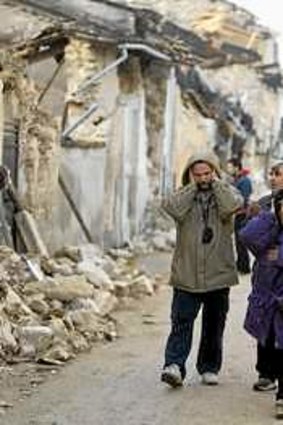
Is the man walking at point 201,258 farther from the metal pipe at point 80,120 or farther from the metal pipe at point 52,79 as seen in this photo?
the metal pipe at point 80,120

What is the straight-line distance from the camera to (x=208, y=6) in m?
35.7

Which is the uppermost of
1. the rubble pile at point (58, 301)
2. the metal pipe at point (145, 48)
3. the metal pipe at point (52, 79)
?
the metal pipe at point (145, 48)

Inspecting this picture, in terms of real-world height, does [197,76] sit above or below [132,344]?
above

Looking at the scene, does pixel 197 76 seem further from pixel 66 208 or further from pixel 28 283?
pixel 28 283

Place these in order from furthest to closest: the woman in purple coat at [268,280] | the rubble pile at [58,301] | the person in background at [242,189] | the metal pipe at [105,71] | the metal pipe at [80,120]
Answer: the metal pipe at [105,71] → the metal pipe at [80,120] → the person in background at [242,189] → the rubble pile at [58,301] → the woman in purple coat at [268,280]

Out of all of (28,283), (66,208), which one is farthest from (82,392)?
(66,208)

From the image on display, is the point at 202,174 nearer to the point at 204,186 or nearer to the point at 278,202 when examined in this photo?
the point at 204,186

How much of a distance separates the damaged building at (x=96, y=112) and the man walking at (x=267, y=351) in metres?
5.14

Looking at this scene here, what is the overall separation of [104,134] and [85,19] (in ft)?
7.68

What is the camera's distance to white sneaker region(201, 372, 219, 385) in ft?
23.5

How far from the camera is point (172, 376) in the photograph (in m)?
7.01

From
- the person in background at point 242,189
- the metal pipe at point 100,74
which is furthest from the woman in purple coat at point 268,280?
the metal pipe at point 100,74

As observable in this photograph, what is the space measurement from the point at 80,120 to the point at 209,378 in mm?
9702

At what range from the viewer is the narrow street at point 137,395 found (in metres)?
6.32
